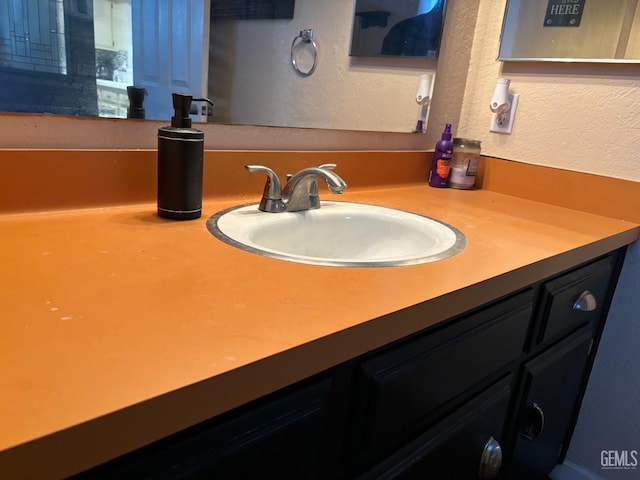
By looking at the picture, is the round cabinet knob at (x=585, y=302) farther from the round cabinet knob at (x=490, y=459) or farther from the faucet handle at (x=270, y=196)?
the faucet handle at (x=270, y=196)

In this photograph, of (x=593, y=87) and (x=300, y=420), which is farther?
(x=593, y=87)

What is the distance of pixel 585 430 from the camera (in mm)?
1348

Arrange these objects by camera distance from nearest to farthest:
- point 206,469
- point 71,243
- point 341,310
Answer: point 206,469
point 341,310
point 71,243

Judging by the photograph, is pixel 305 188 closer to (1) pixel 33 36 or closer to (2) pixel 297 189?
(2) pixel 297 189

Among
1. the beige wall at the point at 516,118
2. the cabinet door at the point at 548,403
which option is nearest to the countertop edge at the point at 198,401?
the cabinet door at the point at 548,403

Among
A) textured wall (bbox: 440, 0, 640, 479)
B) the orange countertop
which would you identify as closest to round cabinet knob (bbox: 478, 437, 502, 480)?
the orange countertop

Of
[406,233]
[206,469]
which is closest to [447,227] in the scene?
[406,233]

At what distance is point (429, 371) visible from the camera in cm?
69

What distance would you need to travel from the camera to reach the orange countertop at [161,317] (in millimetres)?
360

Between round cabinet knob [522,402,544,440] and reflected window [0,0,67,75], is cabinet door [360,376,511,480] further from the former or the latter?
reflected window [0,0,67,75]

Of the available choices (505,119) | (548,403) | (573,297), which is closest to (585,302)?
(573,297)

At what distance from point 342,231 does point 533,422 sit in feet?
1.94

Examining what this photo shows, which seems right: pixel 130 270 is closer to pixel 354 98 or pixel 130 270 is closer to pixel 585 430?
pixel 354 98

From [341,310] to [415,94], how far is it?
3.45 feet
